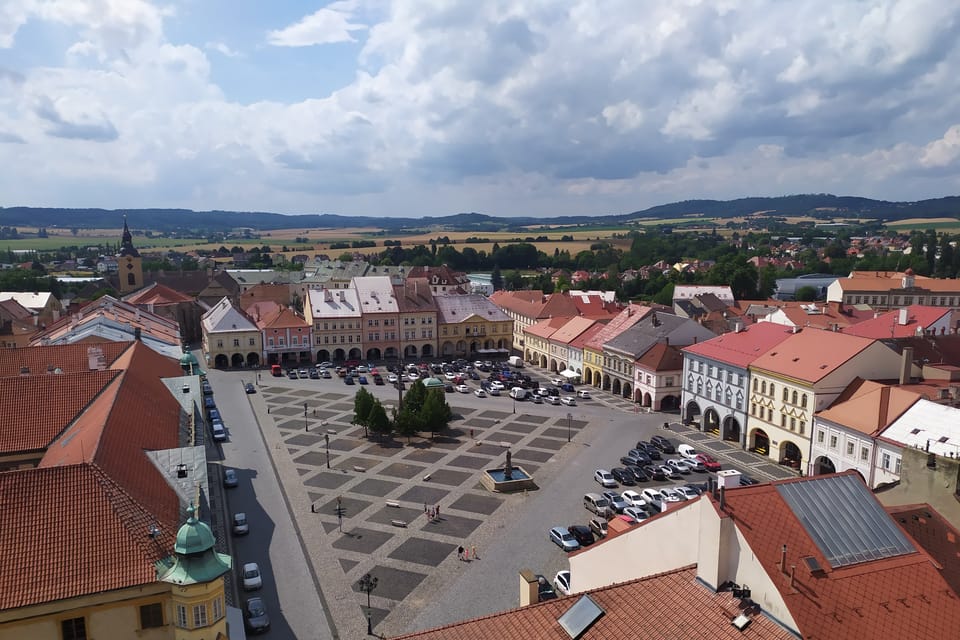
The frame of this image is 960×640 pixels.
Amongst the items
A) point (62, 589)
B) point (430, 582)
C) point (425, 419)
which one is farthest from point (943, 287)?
point (62, 589)

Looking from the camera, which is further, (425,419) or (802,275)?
(802,275)

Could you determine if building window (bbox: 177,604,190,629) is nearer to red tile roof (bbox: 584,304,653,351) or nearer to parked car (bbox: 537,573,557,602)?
parked car (bbox: 537,573,557,602)

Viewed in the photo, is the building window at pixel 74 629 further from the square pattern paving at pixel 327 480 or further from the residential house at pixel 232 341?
the residential house at pixel 232 341

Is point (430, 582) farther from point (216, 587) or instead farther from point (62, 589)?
point (62, 589)

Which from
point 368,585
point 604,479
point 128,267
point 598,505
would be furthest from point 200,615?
point 128,267

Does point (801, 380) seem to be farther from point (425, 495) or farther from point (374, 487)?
point (374, 487)

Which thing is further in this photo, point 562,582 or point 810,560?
point 562,582

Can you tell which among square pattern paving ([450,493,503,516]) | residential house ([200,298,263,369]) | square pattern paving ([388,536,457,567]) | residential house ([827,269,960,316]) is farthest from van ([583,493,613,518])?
residential house ([827,269,960,316])
